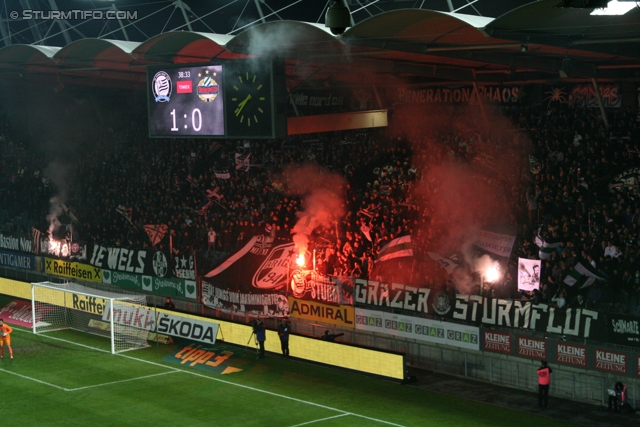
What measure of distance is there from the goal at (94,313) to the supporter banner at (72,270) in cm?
333

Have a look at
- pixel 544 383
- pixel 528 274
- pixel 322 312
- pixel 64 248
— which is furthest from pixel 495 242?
pixel 64 248

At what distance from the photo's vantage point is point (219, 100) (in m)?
20.9

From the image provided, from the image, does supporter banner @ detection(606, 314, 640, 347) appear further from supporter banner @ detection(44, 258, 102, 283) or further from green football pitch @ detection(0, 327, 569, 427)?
supporter banner @ detection(44, 258, 102, 283)

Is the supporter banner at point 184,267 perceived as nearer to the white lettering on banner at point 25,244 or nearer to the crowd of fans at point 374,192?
the crowd of fans at point 374,192

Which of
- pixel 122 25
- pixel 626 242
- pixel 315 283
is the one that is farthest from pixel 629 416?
pixel 122 25

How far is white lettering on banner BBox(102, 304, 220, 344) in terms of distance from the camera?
87.5ft

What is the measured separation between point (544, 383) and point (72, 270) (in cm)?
2082

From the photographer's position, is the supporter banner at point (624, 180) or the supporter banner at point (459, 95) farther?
the supporter banner at point (459, 95)

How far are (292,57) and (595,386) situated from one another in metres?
10.8

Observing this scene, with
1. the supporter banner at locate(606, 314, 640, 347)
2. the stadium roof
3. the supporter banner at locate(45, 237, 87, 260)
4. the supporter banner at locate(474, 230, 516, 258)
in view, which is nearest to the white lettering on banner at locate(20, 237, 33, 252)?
the supporter banner at locate(45, 237, 87, 260)

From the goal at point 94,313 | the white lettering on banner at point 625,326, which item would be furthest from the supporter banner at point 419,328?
the goal at point 94,313

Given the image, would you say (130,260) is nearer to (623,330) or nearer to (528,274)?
(528,274)

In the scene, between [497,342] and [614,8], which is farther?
[497,342]

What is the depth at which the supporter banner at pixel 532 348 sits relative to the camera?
20.6 metres
